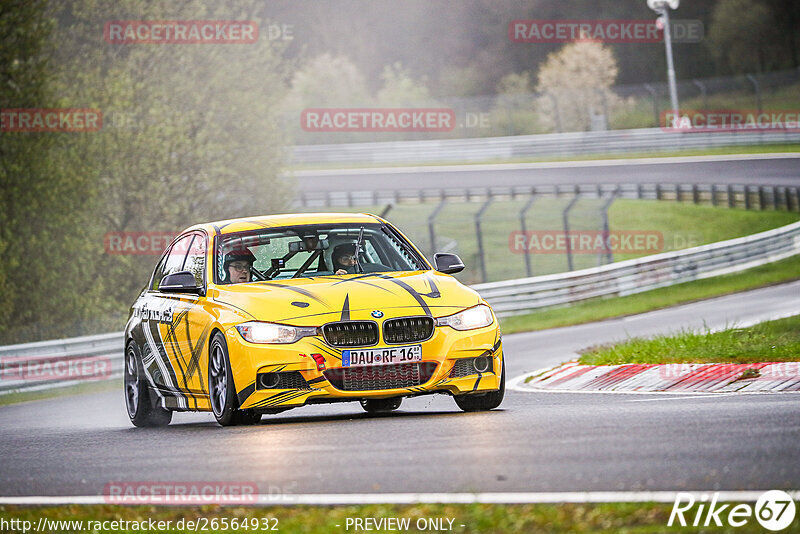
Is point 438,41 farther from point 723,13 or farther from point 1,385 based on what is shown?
point 1,385

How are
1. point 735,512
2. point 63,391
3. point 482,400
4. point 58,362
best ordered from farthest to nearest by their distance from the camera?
point 58,362 < point 63,391 < point 482,400 < point 735,512

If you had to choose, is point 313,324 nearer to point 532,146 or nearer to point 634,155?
point 634,155

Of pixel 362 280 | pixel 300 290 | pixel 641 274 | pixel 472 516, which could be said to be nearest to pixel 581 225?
pixel 641 274

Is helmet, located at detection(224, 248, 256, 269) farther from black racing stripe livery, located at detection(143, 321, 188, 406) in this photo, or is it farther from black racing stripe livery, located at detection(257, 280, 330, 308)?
black racing stripe livery, located at detection(143, 321, 188, 406)

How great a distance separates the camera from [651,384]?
12.5 m

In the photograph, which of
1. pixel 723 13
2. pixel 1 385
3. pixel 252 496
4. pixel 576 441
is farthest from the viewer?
pixel 723 13

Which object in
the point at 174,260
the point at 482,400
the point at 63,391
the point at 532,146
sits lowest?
the point at 63,391

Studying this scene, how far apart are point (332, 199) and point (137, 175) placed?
21273 mm

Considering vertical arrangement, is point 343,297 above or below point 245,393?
above

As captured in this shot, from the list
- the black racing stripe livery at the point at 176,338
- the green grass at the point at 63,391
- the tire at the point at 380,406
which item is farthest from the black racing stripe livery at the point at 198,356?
the green grass at the point at 63,391

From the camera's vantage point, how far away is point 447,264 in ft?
36.4

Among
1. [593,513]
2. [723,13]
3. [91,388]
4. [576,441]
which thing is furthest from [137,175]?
[723,13]

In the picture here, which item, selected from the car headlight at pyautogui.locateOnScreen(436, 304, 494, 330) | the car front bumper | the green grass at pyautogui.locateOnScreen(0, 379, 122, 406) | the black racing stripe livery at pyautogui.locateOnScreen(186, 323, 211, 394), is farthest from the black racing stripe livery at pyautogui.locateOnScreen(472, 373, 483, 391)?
the green grass at pyautogui.locateOnScreen(0, 379, 122, 406)

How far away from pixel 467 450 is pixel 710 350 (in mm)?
6431
